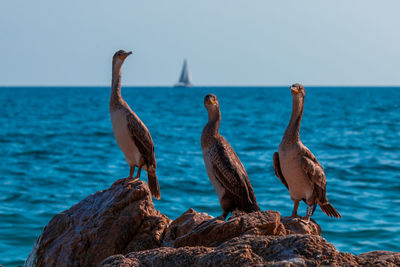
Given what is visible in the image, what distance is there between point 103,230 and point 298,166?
2.30 metres

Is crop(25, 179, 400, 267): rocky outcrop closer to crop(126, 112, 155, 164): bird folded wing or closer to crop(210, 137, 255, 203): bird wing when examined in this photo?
crop(210, 137, 255, 203): bird wing

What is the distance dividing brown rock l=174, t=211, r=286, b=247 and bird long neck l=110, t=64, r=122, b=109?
8.90ft

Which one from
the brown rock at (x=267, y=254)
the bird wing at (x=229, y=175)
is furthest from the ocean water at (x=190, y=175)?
the brown rock at (x=267, y=254)

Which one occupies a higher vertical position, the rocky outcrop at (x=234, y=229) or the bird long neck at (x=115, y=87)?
the bird long neck at (x=115, y=87)

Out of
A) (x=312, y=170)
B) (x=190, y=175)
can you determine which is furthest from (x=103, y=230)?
(x=190, y=175)

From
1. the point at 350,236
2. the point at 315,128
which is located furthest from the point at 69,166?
the point at 315,128

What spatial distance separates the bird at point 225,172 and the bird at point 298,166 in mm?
480

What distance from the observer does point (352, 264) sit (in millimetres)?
3693

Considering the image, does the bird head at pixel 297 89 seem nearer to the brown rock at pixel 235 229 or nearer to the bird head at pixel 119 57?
the brown rock at pixel 235 229

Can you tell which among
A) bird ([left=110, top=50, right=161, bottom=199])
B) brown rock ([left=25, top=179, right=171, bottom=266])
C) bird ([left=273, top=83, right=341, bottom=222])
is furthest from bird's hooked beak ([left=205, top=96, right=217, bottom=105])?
brown rock ([left=25, top=179, right=171, bottom=266])

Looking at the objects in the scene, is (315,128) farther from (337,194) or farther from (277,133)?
(337,194)

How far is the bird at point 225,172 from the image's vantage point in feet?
20.9

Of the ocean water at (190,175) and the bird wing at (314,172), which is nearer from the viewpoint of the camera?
the bird wing at (314,172)

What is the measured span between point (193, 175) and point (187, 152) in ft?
22.2
